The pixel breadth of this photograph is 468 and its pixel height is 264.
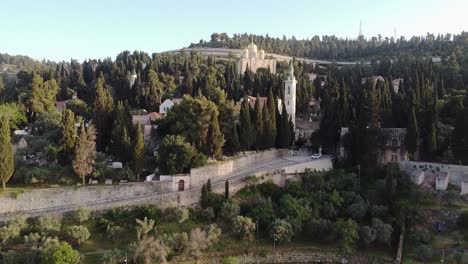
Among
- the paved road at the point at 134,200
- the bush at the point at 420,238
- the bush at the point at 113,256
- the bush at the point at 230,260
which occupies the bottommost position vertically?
the bush at the point at 230,260

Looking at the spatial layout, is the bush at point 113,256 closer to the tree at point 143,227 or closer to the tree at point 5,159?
the tree at point 143,227

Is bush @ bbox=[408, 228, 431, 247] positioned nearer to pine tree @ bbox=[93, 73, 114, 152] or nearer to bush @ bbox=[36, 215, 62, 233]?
bush @ bbox=[36, 215, 62, 233]

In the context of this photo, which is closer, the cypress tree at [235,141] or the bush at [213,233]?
the bush at [213,233]

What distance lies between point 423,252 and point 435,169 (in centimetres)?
898

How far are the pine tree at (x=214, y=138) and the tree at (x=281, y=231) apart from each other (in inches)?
315

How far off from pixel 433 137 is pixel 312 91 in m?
22.4

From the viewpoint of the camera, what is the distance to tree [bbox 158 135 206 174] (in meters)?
28.2

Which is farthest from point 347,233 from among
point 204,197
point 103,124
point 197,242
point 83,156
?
point 103,124

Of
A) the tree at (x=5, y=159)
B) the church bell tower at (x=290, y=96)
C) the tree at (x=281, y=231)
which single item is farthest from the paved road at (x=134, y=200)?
the church bell tower at (x=290, y=96)

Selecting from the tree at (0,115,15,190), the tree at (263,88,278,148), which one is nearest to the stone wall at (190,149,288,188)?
the tree at (263,88,278,148)

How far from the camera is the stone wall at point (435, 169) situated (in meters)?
30.5

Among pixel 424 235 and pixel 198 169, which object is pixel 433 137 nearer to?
pixel 424 235

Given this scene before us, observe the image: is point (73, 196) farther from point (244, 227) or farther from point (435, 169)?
point (435, 169)

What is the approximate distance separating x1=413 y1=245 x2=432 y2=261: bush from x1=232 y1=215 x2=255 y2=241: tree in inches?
354
